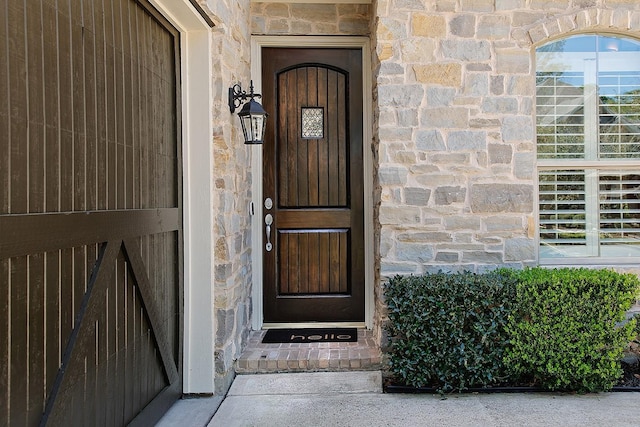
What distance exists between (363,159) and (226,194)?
140cm

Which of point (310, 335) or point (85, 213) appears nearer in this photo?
point (85, 213)

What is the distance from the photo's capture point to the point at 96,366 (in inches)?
74.2

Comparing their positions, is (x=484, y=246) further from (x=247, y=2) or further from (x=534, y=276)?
(x=247, y=2)

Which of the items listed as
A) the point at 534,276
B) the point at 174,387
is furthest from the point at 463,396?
the point at 174,387

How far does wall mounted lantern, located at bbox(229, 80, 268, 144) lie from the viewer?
3037 mm

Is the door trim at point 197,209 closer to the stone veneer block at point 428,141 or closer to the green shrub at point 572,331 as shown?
the stone veneer block at point 428,141

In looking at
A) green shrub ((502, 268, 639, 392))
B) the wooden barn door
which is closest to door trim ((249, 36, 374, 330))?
the wooden barn door

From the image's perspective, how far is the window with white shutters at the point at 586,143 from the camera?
3.40 m

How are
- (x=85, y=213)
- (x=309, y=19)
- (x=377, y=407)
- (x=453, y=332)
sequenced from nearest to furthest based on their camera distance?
(x=85, y=213), (x=377, y=407), (x=453, y=332), (x=309, y=19)

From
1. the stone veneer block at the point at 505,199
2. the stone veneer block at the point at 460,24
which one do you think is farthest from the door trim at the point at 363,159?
the stone veneer block at the point at 505,199

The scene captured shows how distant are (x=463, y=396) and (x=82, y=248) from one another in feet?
7.86

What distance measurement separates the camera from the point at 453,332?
286 cm

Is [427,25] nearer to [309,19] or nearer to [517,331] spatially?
Answer: [309,19]

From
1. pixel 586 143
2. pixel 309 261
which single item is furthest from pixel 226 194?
pixel 586 143
